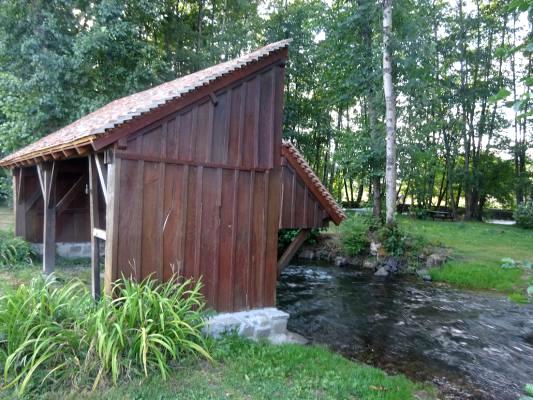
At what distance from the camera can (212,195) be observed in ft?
20.4

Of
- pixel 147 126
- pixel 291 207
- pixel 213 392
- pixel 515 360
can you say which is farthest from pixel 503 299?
pixel 147 126

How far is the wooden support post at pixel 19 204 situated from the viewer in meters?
10.3

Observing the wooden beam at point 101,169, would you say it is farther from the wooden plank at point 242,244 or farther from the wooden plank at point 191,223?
the wooden plank at point 242,244

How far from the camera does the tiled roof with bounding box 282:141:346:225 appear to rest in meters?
8.20

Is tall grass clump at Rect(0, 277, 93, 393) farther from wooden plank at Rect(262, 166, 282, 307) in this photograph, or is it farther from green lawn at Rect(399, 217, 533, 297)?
green lawn at Rect(399, 217, 533, 297)

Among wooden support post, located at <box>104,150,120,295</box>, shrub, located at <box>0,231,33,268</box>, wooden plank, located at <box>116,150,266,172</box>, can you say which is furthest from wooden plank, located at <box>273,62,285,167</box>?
shrub, located at <box>0,231,33,268</box>

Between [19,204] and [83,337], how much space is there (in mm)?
7520

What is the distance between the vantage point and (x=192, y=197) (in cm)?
603

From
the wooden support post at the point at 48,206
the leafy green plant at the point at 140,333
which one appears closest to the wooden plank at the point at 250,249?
the leafy green plant at the point at 140,333

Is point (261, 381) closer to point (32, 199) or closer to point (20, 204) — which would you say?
point (32, 199)

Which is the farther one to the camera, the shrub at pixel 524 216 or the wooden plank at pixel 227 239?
the shrub at pixel 524 216

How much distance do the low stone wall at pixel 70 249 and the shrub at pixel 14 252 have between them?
17.2 inches

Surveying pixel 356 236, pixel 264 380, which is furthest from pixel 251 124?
pixel 356 236

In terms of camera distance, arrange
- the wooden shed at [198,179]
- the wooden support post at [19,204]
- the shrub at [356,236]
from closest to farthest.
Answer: the wooden shed at [198,179] → the wooden support post at [19,204] → the shrub at [356,236]
